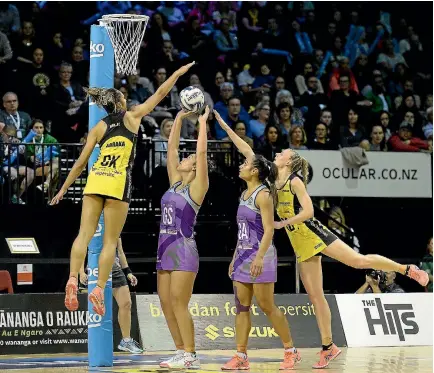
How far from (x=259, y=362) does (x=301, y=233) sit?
161 centimetres

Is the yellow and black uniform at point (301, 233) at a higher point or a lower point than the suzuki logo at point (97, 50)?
lower

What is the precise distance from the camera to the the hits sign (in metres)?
13.5

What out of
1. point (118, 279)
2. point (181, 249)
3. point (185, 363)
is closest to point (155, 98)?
point (181, 249)

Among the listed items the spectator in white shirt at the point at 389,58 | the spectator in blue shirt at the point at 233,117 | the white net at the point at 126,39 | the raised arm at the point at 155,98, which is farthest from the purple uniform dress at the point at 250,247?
the spectator in white shirt at the point at 389,58

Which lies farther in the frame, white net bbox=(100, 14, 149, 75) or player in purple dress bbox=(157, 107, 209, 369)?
white net bbox=(100, 14, 149, 75)

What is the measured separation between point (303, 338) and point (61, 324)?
342 centimetres

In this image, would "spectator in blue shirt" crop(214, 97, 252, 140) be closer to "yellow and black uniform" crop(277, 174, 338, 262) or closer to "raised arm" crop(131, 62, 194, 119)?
"yellow and black uniform" crop(277, 174, 338, 262)

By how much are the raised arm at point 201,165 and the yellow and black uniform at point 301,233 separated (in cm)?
114

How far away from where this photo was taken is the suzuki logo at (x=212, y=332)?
1278 cm

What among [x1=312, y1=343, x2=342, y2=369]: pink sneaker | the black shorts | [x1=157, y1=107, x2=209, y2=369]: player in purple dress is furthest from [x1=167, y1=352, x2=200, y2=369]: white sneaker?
the black shorts

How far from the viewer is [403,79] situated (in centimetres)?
2197

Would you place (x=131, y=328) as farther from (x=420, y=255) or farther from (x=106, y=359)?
(x=420, y=255)

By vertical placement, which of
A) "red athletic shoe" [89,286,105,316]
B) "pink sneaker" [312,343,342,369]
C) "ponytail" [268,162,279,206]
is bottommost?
"pink sneaker" [312,343,342,369]

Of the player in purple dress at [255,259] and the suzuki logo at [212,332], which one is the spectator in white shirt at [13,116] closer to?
the suzuki logo at [212,332]
